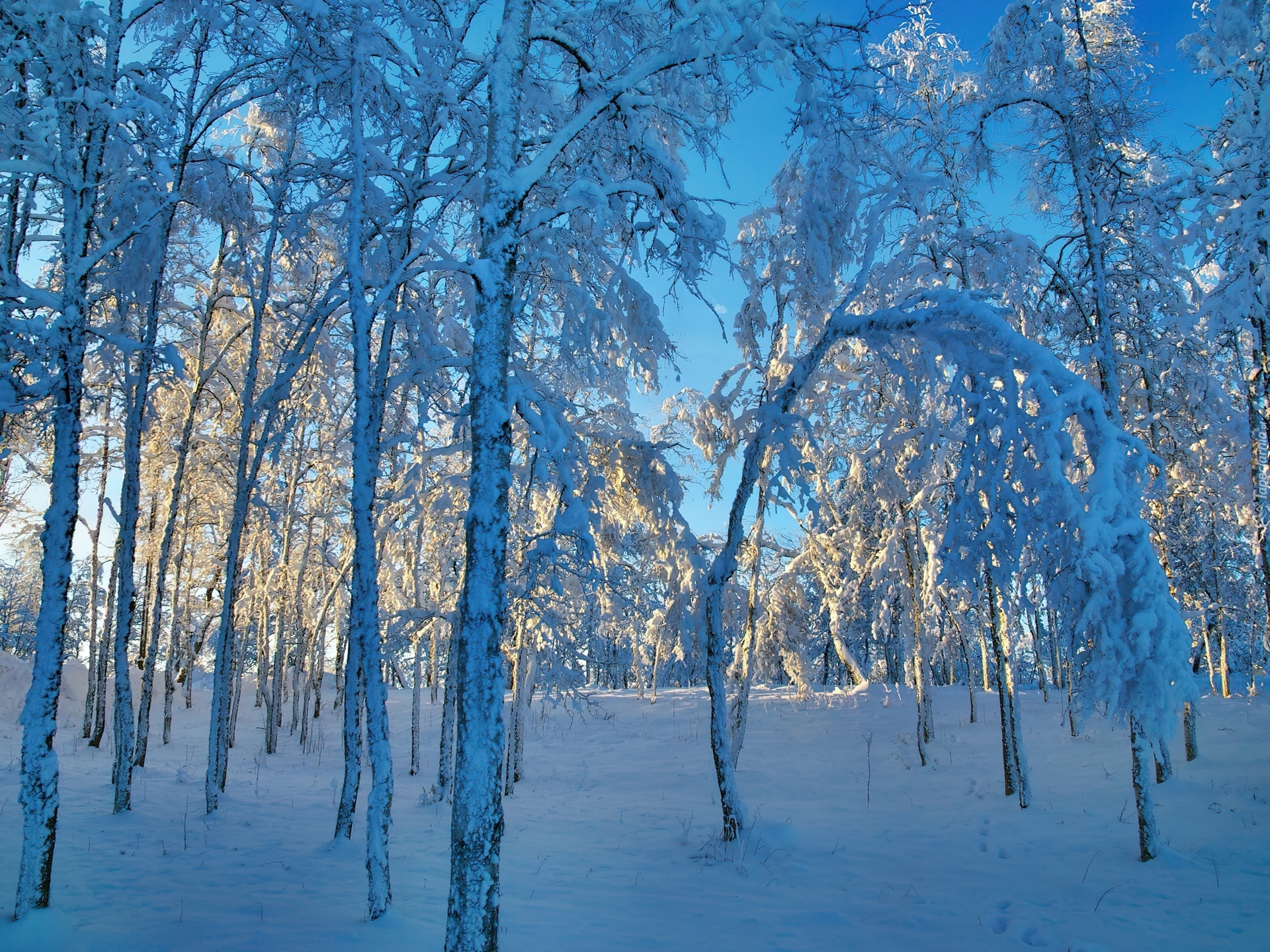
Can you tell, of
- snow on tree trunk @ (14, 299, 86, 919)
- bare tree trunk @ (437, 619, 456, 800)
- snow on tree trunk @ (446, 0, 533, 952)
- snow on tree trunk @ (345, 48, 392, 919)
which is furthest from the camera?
bare tree trunk @ (437, 619, 456, 800)

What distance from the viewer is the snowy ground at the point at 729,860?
5.42 m

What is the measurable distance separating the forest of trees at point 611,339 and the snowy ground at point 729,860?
2.30ft

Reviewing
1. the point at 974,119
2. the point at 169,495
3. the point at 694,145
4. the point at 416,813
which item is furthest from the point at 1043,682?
the point at 169,495

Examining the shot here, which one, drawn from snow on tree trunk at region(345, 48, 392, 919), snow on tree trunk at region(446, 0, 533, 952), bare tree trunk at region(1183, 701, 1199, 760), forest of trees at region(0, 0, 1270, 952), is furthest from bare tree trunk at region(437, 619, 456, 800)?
bare tree trunk at region(1183, 701, 1199, 760)

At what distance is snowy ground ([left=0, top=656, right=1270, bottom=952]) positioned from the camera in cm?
542

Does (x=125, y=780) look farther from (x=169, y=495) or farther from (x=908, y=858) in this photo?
(x=908, y=858)

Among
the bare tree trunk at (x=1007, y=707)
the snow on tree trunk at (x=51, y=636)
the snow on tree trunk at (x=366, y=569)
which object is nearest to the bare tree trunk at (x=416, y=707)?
the snow on tree trunk at (x=366, y=569)

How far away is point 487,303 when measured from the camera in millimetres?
4680

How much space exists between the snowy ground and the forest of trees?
700mm

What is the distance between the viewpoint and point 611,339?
6512mm

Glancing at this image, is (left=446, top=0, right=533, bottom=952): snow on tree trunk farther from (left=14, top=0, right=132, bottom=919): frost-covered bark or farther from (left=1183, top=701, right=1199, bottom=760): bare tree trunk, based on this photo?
(left=1183, top=701, right=1199, bottom=760): bare tree trunk

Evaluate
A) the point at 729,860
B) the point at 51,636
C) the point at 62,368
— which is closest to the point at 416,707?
the point at 729,860

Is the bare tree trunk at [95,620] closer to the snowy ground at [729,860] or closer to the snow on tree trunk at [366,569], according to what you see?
the snowy ground at [729,860]

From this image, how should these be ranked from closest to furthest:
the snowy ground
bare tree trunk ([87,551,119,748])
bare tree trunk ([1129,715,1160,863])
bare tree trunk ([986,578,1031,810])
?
the snowy ground, bare tree trunk ([1129,715,1160,863]), bare tree trunk ([986,578,1031,810]), bare tree trunk ([87,551,119,748])
